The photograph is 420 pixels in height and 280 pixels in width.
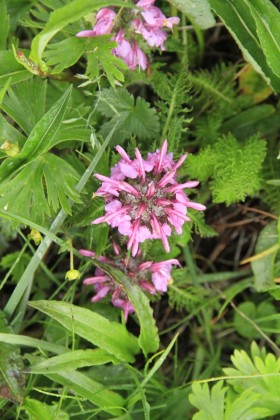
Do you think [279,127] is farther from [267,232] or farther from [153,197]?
[153,197]

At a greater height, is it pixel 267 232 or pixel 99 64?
pixel 99 64

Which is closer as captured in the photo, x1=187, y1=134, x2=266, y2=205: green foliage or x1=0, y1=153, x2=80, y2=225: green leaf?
x1=0, y1=153, x2=80, y2=225: green leaf

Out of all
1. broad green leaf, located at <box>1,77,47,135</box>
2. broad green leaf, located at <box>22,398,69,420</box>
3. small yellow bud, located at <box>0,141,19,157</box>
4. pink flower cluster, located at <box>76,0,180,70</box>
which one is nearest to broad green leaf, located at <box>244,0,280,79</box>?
pink flower cluster, located at <box>76,0,180,70</box>

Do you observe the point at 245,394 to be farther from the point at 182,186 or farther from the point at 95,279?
the point at 182,186

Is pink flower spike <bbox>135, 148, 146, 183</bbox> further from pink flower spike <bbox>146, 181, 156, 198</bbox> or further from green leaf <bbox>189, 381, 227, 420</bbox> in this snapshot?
green leaf <bbox>189, 381, 227, 420</bbox>

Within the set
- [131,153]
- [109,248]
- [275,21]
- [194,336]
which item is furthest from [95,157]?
[194,336]

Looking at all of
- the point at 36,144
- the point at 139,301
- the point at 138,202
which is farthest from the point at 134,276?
the point at 36,144
